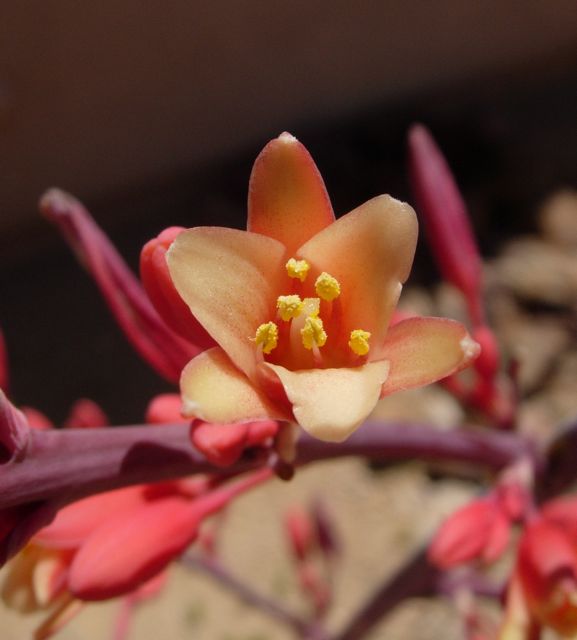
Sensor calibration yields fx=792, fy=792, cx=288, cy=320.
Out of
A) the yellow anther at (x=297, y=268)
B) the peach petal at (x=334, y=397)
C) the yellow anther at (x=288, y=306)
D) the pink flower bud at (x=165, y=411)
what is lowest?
the pink flower bud at (x=165, y=411)

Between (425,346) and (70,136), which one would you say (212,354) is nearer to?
(425,346)

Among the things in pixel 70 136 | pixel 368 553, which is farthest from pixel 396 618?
pixel 70 136

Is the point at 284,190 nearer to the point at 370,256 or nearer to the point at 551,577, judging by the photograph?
the point at 370,256

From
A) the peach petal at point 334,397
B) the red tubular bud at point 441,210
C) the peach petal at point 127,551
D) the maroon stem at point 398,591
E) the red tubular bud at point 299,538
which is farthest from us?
the red tubular bud at point 299,538

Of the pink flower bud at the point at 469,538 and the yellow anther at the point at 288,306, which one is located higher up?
the yellow anther at the point at 288,306

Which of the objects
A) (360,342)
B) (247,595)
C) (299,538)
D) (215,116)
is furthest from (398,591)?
(215,116)

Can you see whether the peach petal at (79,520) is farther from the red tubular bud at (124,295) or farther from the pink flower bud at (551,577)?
the pink flower bud at (551,577)

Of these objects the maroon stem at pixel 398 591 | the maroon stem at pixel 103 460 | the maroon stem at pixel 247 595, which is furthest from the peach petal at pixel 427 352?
the maroon stem at pixel 247 595
